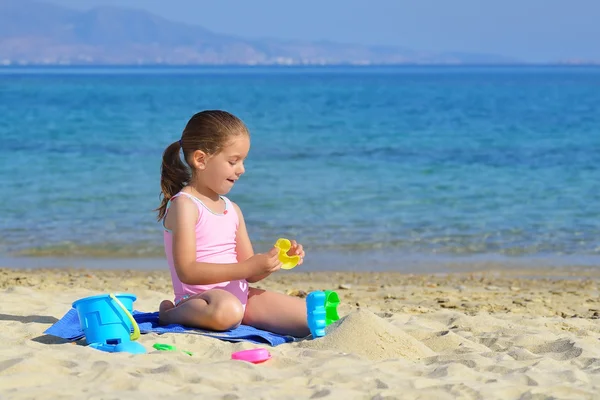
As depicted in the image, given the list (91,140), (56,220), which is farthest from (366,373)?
(91,140)

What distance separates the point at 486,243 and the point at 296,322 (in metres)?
4.86

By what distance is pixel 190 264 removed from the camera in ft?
15.8

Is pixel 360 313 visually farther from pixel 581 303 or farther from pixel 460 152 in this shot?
pixel 460 152

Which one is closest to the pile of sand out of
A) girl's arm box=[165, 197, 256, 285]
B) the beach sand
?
the beach sand

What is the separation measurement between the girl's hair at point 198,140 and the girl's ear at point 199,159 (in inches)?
0.7

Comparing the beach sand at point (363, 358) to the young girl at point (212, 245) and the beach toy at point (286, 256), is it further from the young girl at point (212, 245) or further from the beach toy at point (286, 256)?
the beach toy at point (286, 256)

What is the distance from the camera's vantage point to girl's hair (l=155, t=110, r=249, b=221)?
16.0 feet

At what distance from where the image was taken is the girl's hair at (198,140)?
486 centimetres

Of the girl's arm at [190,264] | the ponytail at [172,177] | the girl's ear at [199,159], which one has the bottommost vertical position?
the girl's arm at [190,264]

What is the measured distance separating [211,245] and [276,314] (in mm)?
516

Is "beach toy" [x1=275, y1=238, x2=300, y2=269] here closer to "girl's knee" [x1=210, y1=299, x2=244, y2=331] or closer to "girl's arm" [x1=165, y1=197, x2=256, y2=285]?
"girl's arm" [x1=165, y1=197, x2=256, y2=285]

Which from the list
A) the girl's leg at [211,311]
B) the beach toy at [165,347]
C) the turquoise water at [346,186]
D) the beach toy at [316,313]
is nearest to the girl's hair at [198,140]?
the girl's leg at [211,311]

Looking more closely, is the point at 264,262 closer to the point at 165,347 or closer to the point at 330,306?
the point at 330,306

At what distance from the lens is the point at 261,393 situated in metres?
3.69
